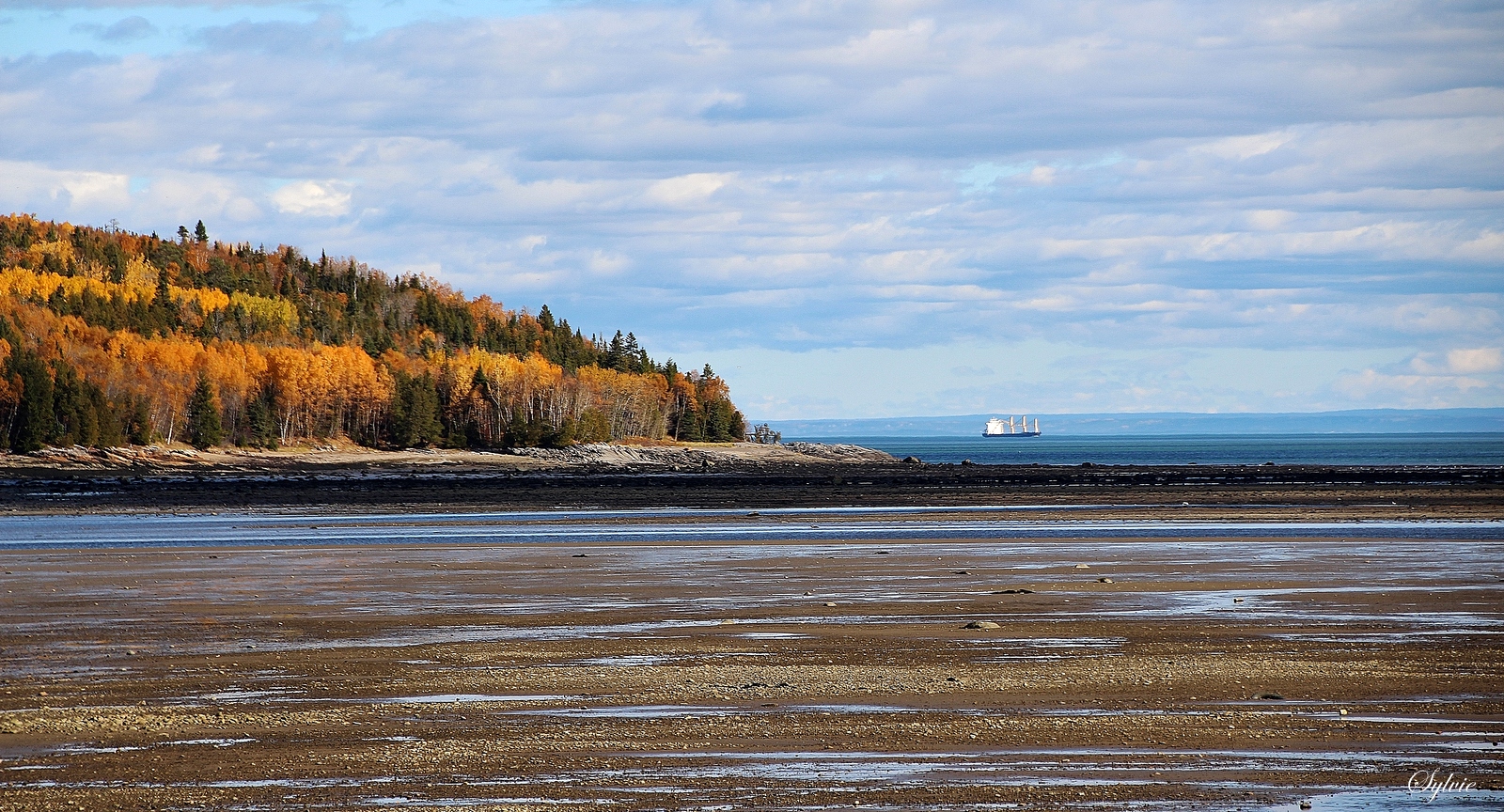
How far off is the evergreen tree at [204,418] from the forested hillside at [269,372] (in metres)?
0.17

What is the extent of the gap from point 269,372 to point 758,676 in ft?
426

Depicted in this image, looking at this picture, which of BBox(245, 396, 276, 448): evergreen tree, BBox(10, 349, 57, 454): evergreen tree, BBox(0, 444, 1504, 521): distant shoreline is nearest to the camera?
BBox(0, 444, 1504, 521): distant shoreline

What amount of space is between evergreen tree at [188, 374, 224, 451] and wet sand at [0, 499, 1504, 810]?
96395 millimetres

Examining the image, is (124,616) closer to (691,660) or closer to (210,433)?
(691,660)

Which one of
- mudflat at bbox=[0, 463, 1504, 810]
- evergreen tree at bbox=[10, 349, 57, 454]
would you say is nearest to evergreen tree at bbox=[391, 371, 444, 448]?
evergreen tree at bbox=[10, 349, 57, 454]

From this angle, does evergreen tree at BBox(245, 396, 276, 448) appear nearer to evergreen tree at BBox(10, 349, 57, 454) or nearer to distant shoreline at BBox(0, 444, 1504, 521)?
distant shoreline at BBox(0, 444, 1504, 521)

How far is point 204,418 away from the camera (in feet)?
386

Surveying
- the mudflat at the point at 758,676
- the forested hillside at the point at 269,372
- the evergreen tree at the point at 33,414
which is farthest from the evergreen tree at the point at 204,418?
the mudflat at the point at 758,676

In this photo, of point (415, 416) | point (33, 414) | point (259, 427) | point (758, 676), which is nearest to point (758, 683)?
point (758, 676)

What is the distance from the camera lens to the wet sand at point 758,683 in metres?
8.95

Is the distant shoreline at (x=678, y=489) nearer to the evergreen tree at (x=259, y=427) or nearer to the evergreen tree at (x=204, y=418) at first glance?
the evergreen tree at (x=204, y=418)

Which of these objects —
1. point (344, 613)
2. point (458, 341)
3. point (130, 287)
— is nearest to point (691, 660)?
point (344, 613)

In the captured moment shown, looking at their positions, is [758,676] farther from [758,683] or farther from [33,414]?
[33,414]

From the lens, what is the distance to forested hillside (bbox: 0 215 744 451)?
114375mm
